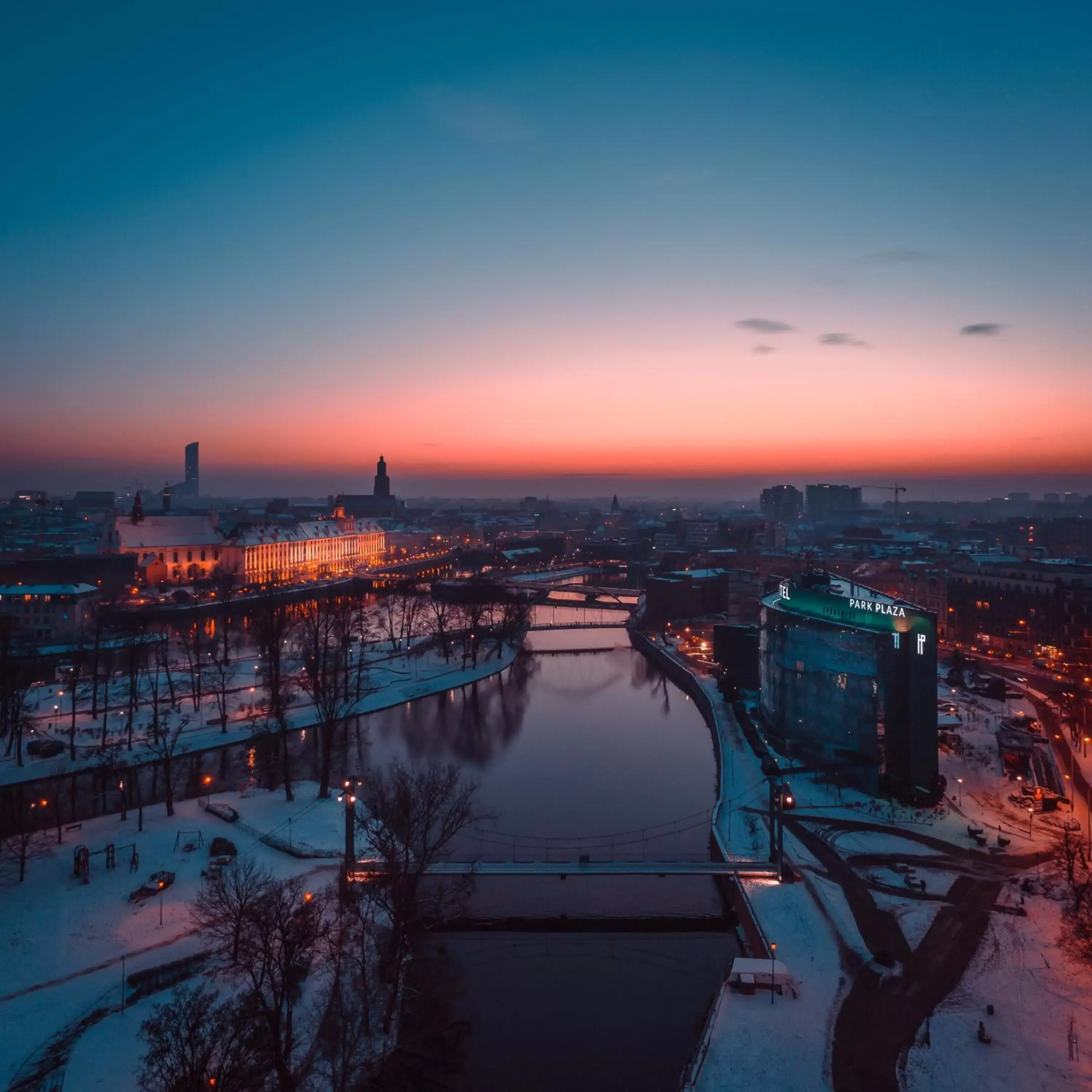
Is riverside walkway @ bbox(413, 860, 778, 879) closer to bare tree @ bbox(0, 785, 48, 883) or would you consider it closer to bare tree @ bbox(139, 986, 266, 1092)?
bare tree @ bbox(139, 986, 266, 1092)

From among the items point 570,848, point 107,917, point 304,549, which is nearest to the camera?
point 107,917

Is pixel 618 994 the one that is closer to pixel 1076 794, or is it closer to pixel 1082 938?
pixel 1082 938

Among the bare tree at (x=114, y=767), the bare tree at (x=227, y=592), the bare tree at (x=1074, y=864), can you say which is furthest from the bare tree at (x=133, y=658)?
the bare tree at (x=1074, y=864)

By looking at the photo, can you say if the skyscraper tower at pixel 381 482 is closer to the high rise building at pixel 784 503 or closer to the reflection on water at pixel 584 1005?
the high rise building at pixel 784 503

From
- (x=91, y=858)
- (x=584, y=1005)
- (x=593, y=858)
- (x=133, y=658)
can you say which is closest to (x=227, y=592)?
(x=133, y=658)

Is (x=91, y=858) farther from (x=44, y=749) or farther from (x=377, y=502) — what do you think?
(x=377, y=502)

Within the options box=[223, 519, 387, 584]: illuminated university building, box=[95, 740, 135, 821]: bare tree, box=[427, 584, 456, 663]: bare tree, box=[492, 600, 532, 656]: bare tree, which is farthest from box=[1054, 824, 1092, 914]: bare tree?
box=[223, 519, 387, 584]: illuminated university building
